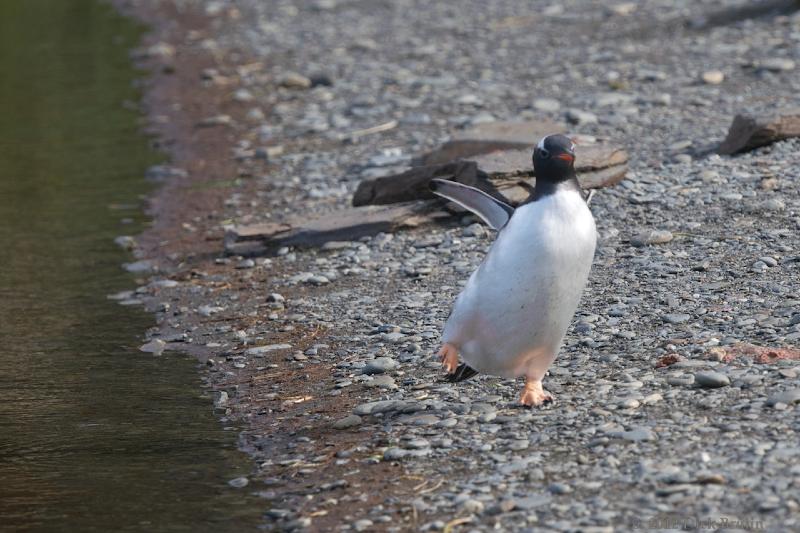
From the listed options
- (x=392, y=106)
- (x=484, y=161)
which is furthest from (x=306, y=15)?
(x=484, y=161)

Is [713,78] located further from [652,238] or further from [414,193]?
[652,238]

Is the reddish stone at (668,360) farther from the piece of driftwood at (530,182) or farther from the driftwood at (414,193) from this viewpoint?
the driftwood at (414,193)

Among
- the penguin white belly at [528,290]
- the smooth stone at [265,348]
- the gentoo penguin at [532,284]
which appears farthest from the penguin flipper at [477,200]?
the smooth stone at [265,348]

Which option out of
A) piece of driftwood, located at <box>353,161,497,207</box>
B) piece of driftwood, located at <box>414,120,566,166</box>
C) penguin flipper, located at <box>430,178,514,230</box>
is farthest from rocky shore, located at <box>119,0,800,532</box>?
penguin flipper, located at <box>430,178,514,230</box>

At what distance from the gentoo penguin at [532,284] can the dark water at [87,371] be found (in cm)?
125

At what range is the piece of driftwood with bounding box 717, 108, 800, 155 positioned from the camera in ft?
32.8

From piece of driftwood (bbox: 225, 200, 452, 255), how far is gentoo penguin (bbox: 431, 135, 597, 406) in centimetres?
333

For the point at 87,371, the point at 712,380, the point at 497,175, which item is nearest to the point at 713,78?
the point at 497,175

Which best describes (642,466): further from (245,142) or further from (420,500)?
(245,142)

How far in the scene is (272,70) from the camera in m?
17.6

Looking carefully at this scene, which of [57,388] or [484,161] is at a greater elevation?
[484,161]

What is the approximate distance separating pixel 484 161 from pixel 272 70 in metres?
8.84

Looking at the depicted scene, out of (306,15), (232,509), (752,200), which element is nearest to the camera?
(232,509)

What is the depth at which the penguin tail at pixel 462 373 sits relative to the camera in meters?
6.37
